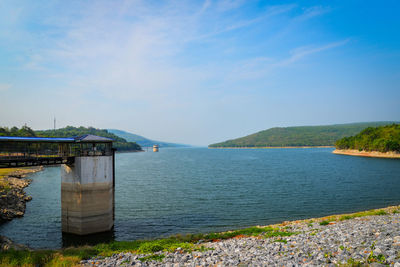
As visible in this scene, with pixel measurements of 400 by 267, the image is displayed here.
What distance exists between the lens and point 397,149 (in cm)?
11731

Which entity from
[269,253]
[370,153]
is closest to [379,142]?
[370,153]

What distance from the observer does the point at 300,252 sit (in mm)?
12445

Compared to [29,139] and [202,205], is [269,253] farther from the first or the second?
[202,205]

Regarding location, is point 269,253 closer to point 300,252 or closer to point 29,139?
point 300,252

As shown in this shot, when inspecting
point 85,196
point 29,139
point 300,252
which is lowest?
point 300,252

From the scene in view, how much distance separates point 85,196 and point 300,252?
1842 cm

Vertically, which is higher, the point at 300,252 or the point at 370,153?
the point at 300,252

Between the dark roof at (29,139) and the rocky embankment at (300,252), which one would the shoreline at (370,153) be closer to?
the rocky embankment at (300,252)

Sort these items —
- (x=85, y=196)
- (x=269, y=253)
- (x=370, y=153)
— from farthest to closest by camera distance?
1. (x=370, y=153)
2. (x=85, y=196)
3. (x=269, y=253)

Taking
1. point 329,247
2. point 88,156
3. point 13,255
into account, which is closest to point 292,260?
point 329,247

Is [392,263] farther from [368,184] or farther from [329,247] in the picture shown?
[368,184]

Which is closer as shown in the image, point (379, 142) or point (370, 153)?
point (379, 142)

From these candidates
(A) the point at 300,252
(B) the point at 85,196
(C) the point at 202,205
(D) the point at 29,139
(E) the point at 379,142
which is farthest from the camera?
(E) the point at 379,142

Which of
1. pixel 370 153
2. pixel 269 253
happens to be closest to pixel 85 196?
pixel 269 253
